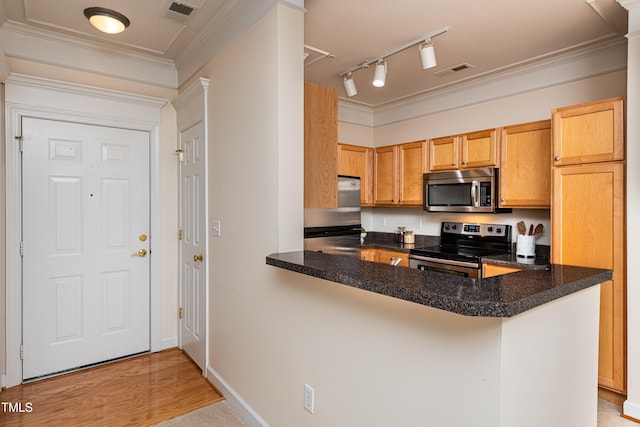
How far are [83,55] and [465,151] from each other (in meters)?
3.48

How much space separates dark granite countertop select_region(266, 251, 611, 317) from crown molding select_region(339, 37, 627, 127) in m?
2.26

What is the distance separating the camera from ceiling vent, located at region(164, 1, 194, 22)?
7.72ft

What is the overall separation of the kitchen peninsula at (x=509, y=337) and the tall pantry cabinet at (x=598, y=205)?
3.76 ft

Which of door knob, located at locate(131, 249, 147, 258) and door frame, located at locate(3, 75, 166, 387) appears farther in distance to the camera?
door knob, located at locate(131, 249, 147, 258)

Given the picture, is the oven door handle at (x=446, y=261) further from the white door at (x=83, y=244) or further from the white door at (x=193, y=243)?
the white door at (x=83, y=244)

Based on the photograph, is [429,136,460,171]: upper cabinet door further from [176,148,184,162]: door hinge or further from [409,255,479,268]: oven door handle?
[176,148,184,162]: door hinge

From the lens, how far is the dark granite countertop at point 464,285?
991mm

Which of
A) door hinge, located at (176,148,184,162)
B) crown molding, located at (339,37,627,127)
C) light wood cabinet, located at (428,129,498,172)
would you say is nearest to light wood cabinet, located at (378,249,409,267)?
light wood cabinet, located at (428,129,498,172)

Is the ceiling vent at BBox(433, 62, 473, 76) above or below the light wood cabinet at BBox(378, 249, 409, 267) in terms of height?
above

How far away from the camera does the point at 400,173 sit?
426cm

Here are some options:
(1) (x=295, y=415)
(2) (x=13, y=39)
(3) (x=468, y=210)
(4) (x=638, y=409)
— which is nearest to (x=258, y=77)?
(1) (x=295, y=415)

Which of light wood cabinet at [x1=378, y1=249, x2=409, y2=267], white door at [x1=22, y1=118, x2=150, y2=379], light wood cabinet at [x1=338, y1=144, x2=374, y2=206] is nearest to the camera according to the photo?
white door at [x1=22, y1=118, x2=150, y2=379]

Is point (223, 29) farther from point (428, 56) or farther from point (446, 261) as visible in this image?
point (446, 261)

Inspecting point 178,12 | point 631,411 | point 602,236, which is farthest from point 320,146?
point 631,411
